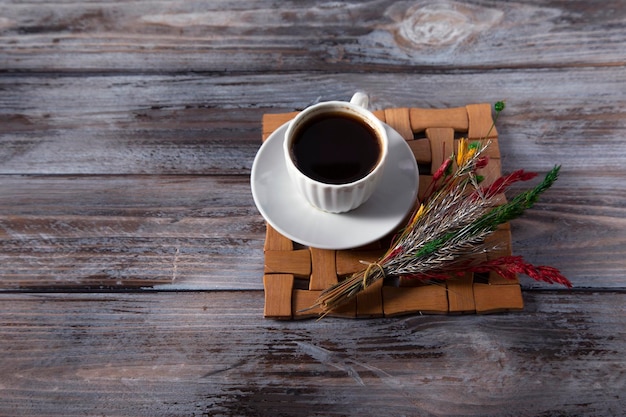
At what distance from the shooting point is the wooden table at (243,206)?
2.80ft

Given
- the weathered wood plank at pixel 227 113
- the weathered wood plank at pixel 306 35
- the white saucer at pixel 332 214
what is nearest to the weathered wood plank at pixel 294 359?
the white saucer at pixel 332 214

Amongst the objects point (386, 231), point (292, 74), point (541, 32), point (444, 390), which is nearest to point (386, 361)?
point (444, 390)

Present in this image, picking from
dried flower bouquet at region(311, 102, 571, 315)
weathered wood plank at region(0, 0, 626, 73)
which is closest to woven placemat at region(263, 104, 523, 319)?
dried flower bouquet at region(311, 102, 571, 315)

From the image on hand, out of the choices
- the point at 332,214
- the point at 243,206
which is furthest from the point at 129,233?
the point at 332,214

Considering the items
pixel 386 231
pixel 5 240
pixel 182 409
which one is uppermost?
pixel 386 231

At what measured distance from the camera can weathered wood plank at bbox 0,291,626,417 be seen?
84 cm

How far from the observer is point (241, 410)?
84 centimetres

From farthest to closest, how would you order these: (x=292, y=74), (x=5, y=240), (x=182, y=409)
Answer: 1. (x=292, y=74)
2. (x=5, y=240)
3. (x=182, y=409)

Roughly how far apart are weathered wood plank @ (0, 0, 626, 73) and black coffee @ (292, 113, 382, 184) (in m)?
0.28

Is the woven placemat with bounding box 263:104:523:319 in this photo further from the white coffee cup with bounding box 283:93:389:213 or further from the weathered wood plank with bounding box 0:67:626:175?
the weathered wood plank with bounding box 0:67:626:175

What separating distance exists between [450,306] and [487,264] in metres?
0.09

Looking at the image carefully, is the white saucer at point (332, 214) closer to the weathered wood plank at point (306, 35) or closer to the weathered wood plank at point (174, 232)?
the weathered wood plank at point (174, 232)

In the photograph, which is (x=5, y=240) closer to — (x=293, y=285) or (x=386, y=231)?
(x=293, y=285)

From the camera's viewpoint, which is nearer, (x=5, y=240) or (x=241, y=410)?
(x=241, y=410)
